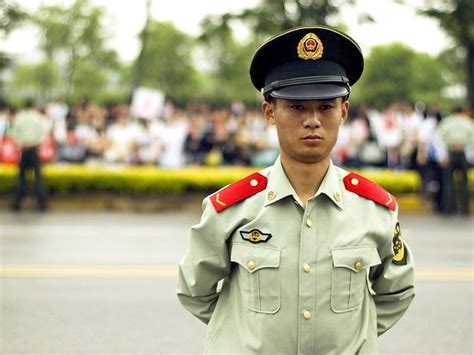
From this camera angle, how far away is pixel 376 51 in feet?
186

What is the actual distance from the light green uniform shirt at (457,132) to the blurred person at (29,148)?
6.53 m

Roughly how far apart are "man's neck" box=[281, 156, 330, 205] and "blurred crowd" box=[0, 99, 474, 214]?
12.8 metres

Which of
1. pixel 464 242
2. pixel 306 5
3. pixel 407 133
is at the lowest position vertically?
pixel 464 242

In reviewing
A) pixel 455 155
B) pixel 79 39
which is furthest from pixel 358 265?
pixel 79 39

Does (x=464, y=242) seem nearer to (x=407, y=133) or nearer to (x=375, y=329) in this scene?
(x=407, y=133)

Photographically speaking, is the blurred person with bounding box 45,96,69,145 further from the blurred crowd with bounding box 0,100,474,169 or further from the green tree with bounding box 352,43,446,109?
the green tree with bounding box 352,43,446,109

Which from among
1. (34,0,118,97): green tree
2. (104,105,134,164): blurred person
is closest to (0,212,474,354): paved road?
(104,105,134,164): blurred person

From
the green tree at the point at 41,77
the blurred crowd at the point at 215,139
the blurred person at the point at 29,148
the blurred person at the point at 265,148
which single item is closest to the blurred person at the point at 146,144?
the blurred crowd at the point at 215,139

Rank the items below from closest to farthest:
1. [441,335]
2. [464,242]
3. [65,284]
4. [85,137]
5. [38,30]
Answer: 1. [441,335]
2. [65,284]
3. [464,242]
4. [85,137]
5. [38,30]

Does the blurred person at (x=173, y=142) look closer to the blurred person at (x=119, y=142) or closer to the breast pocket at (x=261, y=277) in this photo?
the blurred person at (x=119, y=142)

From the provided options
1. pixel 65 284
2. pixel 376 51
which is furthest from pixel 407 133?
pixel 376 51

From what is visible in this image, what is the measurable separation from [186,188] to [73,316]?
27.1 feet

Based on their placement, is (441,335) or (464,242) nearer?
(441,335)

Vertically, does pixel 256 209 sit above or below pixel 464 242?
above
